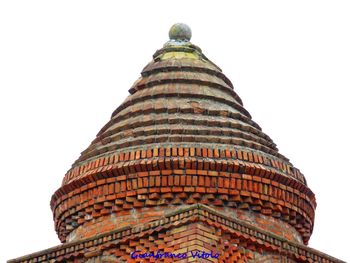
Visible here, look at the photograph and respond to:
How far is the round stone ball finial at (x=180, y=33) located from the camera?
24.5 m

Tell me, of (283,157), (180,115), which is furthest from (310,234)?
(180,115)

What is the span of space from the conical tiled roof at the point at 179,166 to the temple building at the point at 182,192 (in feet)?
0.05

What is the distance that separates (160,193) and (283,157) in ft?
8.67

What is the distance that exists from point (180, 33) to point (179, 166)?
4.39 metres

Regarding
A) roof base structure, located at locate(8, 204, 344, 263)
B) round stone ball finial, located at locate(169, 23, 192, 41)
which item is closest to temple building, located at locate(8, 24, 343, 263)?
roof base structure, located at locate(8, 204, 344, 263)

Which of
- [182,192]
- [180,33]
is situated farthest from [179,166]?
[180,33]

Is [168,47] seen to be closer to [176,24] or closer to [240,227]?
[176,24]

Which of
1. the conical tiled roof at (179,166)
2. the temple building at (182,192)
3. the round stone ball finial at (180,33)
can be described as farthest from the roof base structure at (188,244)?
the round stone ball finial at (180,33)

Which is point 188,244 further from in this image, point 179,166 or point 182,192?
point 179,166

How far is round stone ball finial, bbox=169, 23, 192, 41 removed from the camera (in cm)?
2448

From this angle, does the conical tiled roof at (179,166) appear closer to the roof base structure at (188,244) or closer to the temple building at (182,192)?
the temple building at (182,192)

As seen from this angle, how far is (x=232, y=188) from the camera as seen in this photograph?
21.0 meters

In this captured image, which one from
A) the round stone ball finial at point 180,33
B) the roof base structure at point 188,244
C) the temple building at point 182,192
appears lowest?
the roof base structure at point 188,244

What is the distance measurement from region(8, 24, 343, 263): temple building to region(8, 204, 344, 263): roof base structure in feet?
0.05
